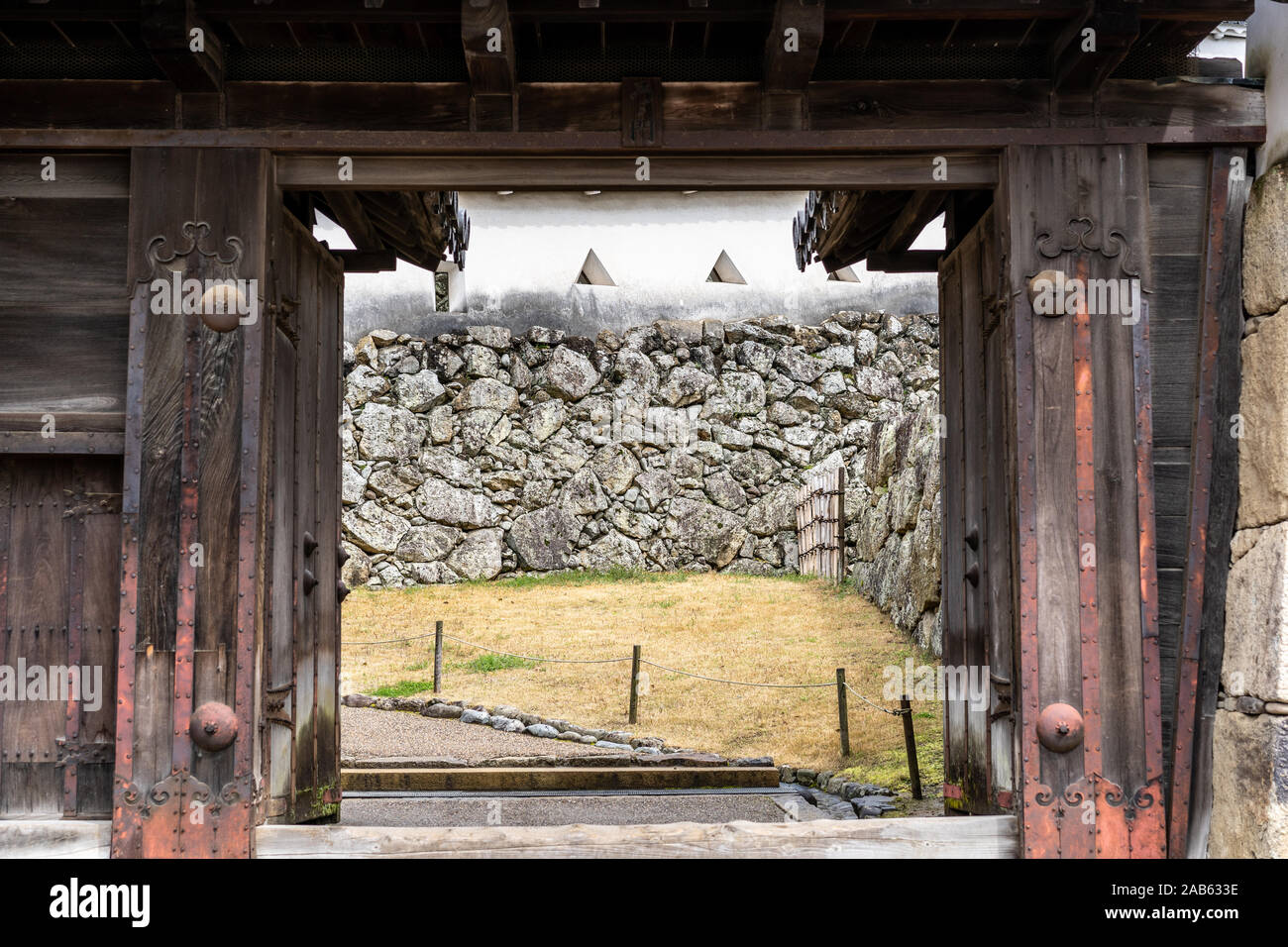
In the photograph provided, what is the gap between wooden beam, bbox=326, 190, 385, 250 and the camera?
21.3 ft

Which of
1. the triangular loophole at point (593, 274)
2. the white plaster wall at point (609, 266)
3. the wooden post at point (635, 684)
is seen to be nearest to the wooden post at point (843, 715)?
the wooden post at point (635, 684)

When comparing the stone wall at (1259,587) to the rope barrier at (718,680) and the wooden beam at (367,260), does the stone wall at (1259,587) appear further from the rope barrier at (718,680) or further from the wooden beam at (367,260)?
the rope barrier at (718,680)

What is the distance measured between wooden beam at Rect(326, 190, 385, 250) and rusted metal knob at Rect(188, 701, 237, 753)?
293cm

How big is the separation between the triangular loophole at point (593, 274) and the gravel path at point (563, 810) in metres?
13.7

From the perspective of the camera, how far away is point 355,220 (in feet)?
22.7

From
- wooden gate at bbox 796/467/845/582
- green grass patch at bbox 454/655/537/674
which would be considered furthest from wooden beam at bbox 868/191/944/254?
wooden gate at bbox 796/467/845/582

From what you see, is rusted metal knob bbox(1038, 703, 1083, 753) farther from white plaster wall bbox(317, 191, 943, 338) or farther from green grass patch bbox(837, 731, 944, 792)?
white plaster wall bbox(317, 191, 943, 338)

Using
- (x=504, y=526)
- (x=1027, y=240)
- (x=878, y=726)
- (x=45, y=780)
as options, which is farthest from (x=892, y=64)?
(x=504, y=526)

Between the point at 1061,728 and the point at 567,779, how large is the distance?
502 centimetres

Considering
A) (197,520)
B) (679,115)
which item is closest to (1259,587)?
(679,115)

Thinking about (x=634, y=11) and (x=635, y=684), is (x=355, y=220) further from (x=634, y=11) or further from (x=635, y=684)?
(x=635, y=684)

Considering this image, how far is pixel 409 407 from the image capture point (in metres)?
19.8

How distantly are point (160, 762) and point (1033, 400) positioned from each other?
392 cm

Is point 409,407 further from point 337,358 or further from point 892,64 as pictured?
point 892,64
